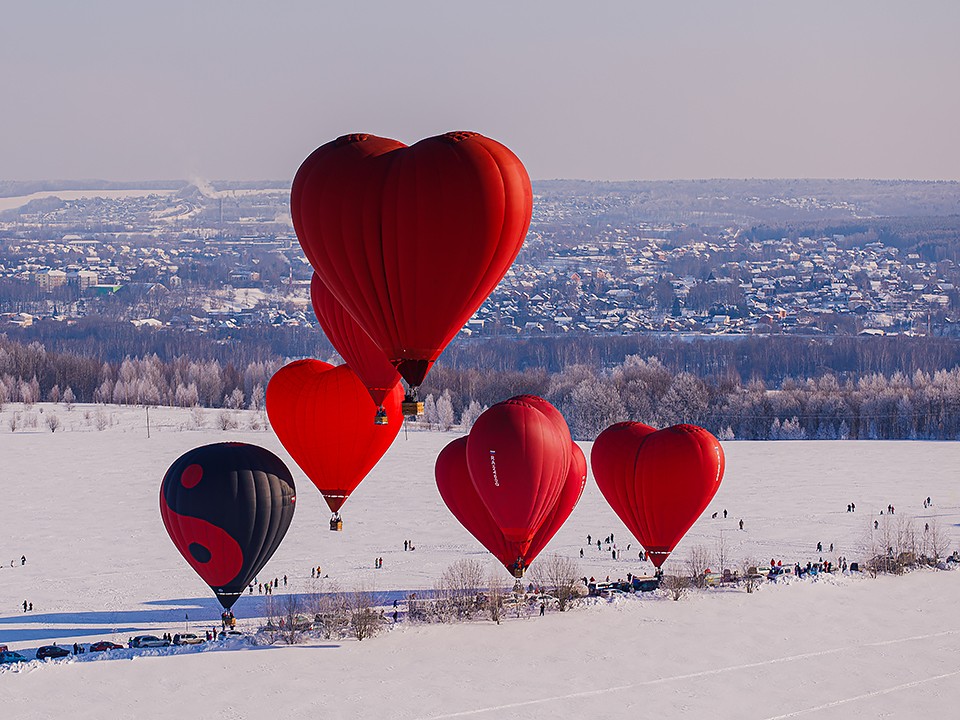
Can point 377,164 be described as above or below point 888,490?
above

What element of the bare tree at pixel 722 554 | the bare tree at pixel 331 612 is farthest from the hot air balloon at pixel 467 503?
the bare tree at pixel 722 554

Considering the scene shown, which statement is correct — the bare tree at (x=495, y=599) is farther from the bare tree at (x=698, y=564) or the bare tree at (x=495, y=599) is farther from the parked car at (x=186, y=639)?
the parked car at (x=186, y=639)

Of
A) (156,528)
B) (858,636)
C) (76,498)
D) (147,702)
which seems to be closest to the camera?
(147,702)

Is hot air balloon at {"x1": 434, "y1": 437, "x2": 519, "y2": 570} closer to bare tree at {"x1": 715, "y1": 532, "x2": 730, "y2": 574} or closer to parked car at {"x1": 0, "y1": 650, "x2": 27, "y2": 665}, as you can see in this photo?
bare tree at {"x1": 715, "y1": 532, "x2": 730, "y2": 574}

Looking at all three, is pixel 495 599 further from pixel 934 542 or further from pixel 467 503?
pixel 934 542

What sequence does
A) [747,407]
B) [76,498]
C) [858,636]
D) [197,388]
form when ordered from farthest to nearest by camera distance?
[197,388], [747,407], [76,498], [858,636]

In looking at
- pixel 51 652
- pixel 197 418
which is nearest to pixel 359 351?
pixel 51 652

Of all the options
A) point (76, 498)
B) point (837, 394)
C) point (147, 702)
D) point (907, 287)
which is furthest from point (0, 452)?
point (907, 287)

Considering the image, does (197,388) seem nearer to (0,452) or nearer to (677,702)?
(0,452)
